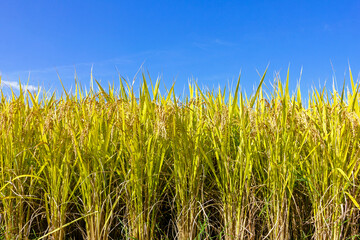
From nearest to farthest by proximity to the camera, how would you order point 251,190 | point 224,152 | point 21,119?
point 224,152, point 251,190, point 21,119

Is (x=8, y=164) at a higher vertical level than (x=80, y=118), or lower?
lower

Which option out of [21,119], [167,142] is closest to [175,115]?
[167,142]

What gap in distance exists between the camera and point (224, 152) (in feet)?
6.89

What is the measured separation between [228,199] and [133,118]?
0.86 m

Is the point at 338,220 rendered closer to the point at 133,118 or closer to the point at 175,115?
the point at 175,115

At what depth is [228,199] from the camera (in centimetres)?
214

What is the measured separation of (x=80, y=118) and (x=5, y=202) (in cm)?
84

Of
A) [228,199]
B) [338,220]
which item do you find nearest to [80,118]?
[228,199]

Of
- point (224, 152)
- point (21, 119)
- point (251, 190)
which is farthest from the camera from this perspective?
point (21, 119)

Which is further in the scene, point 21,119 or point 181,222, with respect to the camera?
point 21,119

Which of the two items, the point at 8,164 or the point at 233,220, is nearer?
the point at 233,220

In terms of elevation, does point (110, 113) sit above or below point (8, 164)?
above

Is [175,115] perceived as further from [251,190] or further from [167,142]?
[251,190]

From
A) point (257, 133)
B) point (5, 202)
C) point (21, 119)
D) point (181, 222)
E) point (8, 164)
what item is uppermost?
point (21, 119)
